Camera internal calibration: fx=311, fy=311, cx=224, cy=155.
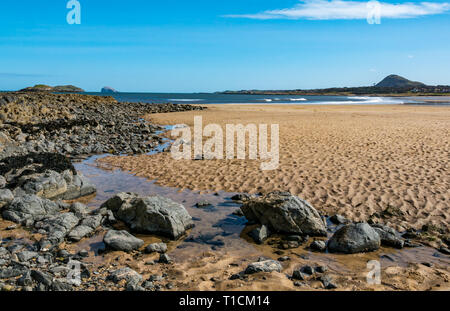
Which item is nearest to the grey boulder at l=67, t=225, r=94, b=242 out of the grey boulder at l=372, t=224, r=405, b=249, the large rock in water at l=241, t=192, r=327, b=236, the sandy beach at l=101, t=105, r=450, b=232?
the large rock in water at l=241, t=192, r=327, b=236

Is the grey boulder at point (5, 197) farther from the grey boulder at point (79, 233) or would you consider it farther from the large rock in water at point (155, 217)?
the large rock in water at point (155, 217)

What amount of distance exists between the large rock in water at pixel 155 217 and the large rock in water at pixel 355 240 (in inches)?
129

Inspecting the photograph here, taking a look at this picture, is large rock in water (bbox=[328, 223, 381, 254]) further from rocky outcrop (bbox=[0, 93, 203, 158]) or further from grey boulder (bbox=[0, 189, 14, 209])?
rocky outcrop (bbox=[0, 93, 203, 158])

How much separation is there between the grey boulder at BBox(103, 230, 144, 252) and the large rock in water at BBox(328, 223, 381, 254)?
3942mm

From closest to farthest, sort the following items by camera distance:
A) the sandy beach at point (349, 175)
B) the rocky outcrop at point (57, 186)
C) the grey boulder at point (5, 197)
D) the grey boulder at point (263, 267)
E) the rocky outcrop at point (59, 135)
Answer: the grey boulder at point (263, 267)
the grey boulder at point (5, 197)
the sandy beach at point (349, 175)
the rocky outcrop at point (57, 186)
the rocky outcrop at point (59, 135)

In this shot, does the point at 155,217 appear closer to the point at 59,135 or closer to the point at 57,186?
the point at 57,186

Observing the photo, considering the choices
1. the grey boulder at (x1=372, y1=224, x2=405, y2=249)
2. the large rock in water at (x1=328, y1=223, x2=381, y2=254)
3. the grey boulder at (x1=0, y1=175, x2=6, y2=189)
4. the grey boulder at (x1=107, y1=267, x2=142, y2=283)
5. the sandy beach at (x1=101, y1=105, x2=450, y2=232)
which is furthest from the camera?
the grey boulder at (x1=0, y1=175, x2=6, y2=189)

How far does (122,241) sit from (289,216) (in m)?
3.61

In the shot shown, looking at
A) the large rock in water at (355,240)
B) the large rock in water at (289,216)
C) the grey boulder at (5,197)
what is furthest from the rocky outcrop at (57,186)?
the large rock in water at (355,240)

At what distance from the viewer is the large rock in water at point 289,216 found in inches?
273

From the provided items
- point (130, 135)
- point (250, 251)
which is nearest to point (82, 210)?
point (250, 251)

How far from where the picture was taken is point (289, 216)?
23.0 feet

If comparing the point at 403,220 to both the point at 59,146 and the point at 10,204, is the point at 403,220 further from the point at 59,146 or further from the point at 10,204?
the point at 59,146

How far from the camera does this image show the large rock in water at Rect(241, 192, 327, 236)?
22.8 feet
